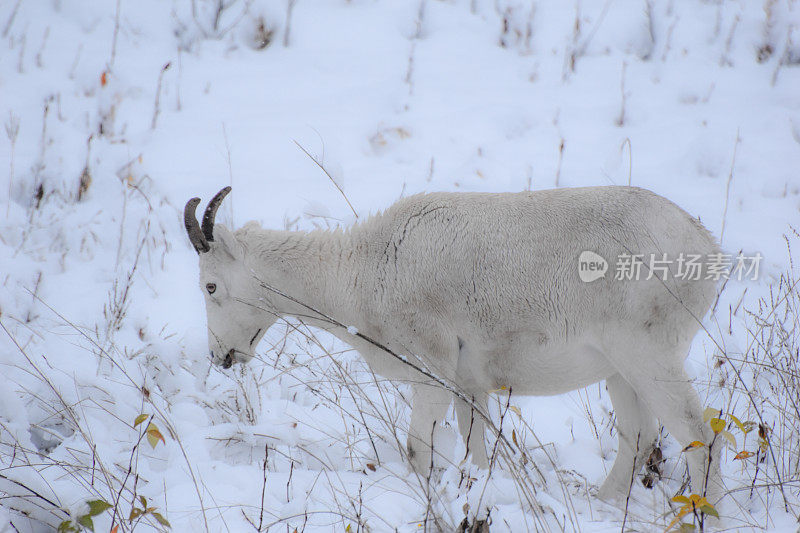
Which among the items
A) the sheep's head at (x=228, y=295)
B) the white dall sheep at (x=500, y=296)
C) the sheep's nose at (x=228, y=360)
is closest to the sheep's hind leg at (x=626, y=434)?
the white dall sheep at (x=500, y=296)

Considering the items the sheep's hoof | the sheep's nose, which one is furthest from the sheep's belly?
the sheep's nose

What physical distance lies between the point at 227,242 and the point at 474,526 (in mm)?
2355

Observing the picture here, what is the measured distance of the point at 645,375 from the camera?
3.70 m

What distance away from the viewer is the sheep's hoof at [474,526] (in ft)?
8.61

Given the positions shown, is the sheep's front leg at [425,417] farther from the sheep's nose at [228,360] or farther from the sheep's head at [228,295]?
the sheep's nose at [228,360]

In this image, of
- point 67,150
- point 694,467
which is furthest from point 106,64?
point 694,467

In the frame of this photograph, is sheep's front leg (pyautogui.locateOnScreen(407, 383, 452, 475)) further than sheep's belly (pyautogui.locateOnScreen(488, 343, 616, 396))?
Yes

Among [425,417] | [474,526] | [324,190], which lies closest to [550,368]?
[425,417]

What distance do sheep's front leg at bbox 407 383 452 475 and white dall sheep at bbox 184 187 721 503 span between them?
0.4 inches

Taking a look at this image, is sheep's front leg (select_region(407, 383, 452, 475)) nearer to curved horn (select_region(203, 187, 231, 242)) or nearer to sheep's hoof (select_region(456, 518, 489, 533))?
sheep's hoof (select_region(456, 518, 489, 533))

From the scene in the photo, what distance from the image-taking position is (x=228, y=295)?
441 centimetres

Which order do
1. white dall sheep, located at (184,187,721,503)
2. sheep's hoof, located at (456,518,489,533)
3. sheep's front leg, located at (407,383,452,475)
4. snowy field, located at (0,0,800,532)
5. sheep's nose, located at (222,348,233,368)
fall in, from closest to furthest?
sheep's hoof, located at (456,518,489,533), snowy field, located at (0,0,800,532), white dall sheep, located at (184,187,721,503), sheep's front leg, located at (407,383,452,475), sheep's nose, located at (222,348,233,368)

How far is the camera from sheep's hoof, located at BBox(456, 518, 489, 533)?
2623mm

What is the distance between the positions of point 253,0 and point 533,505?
904 centimetres
